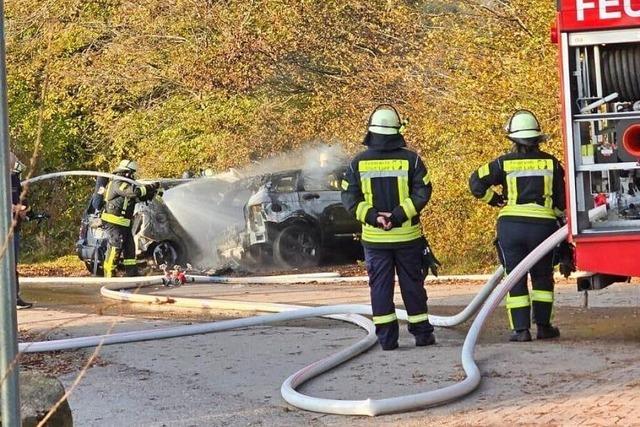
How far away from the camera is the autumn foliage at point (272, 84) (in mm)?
14219

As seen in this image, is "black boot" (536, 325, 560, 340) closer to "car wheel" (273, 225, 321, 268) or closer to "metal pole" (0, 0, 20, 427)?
"metal pole" (0, 0, 20, 427)

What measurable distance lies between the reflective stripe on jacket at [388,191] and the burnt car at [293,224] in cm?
832

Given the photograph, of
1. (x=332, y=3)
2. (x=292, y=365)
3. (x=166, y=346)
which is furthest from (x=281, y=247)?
(x=292, y=365)

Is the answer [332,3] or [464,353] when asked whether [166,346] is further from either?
[332,3]

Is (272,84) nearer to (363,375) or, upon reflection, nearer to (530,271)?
(530,271)

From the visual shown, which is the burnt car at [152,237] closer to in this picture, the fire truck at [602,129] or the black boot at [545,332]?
the black boot at [545,332]

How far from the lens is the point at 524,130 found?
862 cm

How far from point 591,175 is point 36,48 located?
17.6 m

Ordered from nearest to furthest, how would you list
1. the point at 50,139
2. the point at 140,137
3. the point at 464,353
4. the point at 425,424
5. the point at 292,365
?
the point at 425,424 < the point at 464,353 < the point at 292,365 < the point at 140,137 < the point at 50,139

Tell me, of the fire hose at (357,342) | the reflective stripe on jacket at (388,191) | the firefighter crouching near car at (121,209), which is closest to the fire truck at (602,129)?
the fire hose at (357,342)

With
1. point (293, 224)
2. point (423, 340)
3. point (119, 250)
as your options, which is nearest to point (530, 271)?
point (423, 340)

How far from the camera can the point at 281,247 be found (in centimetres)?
1694

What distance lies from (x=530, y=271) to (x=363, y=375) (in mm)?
1775

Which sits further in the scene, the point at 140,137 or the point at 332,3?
the point at 140,137
